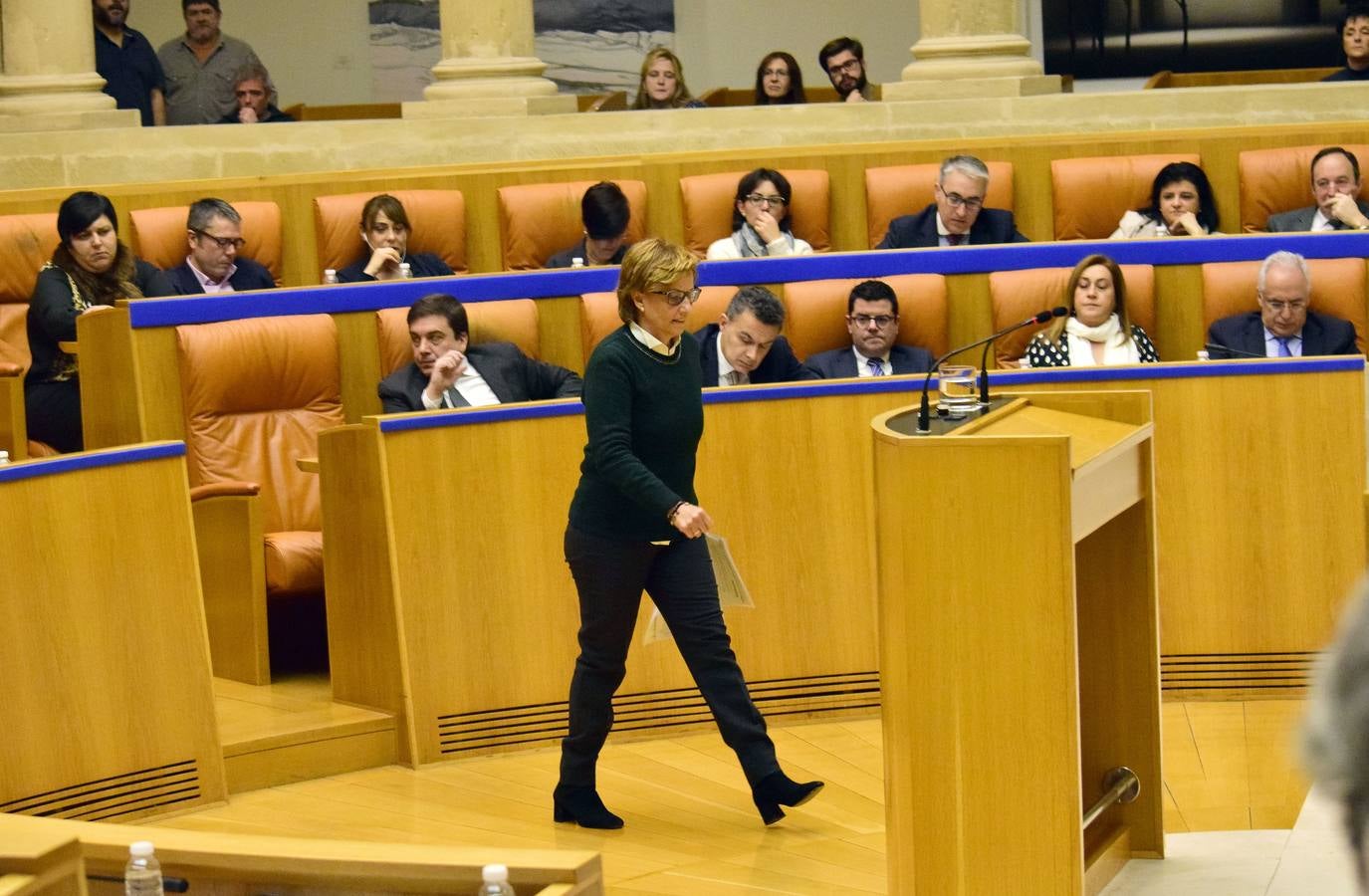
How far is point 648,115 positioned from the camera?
7191mm

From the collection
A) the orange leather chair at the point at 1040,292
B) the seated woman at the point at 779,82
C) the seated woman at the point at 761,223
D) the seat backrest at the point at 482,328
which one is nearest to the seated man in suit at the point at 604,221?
the seated woman at the point at 761,223

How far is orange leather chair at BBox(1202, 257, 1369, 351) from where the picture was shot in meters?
5.02

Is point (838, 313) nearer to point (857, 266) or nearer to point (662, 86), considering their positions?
point (857, 266)

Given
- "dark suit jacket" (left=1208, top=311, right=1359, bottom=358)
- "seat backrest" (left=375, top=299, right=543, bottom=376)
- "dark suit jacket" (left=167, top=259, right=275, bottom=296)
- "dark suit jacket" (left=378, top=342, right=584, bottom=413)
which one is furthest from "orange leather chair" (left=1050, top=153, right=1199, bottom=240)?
"dark suit jacket" (left=167, top=259, right=275, bottom=296)

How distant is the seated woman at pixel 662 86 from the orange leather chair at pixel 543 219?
124cm

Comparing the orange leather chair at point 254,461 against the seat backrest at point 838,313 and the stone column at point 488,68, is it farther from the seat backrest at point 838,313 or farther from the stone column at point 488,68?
the stone column at point 488,68

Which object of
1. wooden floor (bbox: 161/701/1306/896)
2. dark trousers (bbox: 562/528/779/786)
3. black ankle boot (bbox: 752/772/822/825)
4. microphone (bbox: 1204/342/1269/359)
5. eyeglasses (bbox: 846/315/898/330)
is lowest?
wooden floor (bbox: 161/701/1306/896)

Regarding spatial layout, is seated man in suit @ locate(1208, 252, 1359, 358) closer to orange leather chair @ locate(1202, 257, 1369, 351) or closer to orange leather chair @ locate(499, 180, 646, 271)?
orange leather chair @ locate(1202, 257, 1369, 351)

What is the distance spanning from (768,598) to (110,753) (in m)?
1.40

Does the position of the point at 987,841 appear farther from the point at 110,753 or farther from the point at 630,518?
the point at 110,753

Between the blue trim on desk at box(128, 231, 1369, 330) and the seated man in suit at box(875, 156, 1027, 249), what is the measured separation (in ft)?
1.63

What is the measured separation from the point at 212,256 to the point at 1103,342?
7.40 feet

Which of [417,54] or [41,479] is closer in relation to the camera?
[41,479]

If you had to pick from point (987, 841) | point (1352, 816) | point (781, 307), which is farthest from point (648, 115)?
point (1352, 816)
